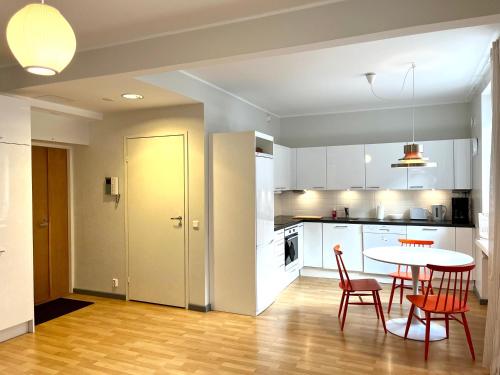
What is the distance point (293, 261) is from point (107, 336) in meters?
2.91

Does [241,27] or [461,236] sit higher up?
[241,27]

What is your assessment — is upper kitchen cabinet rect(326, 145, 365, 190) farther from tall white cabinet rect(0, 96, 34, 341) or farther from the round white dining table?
tall white cabinet rect(0, 96, 34, 341)

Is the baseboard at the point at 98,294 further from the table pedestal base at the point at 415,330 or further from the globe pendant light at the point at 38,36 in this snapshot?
the globe pendant light at the point at 38,36

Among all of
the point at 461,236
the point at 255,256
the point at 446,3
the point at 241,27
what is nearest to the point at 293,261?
the point at 255,256

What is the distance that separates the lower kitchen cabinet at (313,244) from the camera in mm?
6227

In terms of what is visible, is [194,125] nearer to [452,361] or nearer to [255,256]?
[255,256]

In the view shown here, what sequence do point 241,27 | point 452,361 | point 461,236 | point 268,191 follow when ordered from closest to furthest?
point 241,27 < point 452,361 < point 268,191 < point 461,236

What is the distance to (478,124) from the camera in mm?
4992

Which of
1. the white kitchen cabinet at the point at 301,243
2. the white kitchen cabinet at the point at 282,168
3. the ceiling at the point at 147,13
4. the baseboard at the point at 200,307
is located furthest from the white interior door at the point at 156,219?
the white kitchen cabinet at the point at 301,243

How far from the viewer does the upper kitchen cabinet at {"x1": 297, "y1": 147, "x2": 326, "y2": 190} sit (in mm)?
6449

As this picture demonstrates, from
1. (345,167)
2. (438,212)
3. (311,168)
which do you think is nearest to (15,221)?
(311,168)

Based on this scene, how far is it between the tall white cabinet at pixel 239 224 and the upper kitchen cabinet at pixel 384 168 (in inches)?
86.6

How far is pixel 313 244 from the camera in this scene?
6273 mm

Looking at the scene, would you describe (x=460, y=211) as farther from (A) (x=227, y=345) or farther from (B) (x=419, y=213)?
(A) (x=227, y=345)
